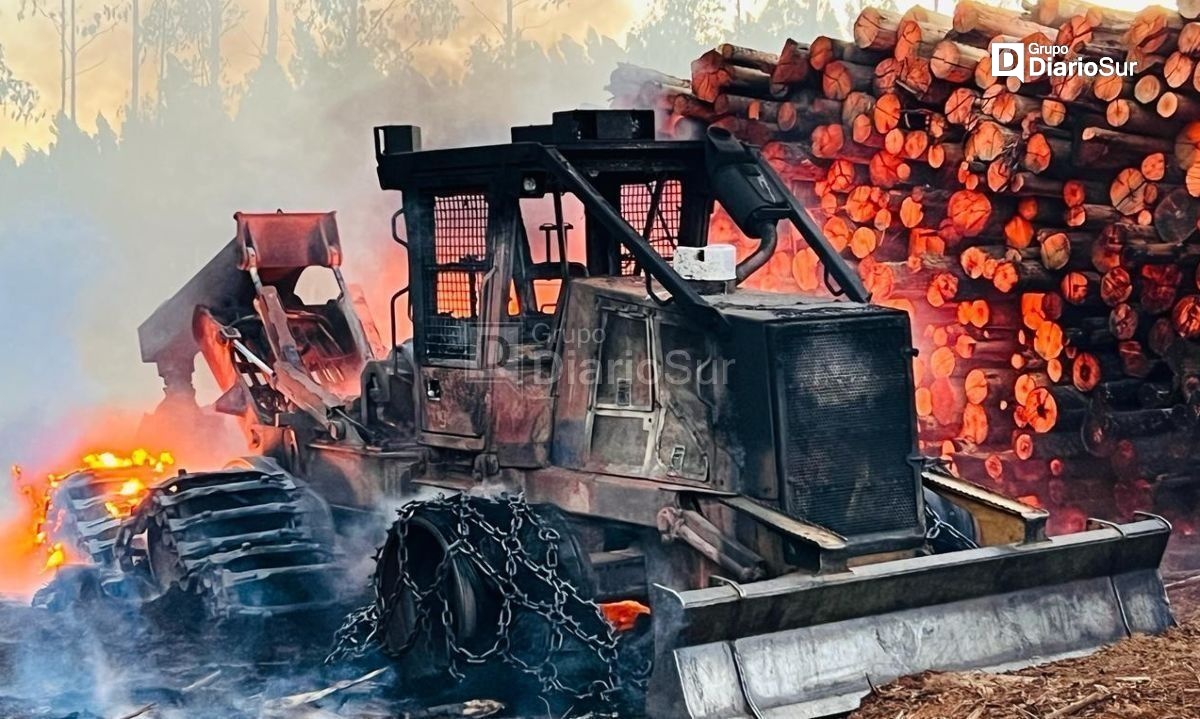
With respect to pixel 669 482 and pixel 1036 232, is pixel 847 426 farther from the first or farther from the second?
pixel 1036 232

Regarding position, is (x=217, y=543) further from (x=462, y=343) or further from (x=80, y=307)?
(x=80, y=307)

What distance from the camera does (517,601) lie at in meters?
7.33

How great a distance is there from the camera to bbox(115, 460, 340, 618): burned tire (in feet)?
28.2

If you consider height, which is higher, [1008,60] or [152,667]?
[1008,60]

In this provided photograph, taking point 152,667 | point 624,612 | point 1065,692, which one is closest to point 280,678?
point 152,667

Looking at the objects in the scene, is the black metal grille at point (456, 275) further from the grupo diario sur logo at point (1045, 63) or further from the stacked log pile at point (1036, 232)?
the grupo diario sur logo at point (1045, 63)

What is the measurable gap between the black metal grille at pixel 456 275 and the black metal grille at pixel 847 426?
198 cm

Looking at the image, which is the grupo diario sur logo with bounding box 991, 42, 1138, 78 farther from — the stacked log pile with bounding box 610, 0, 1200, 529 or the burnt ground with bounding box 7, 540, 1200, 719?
the burnt ground with bounding box 7, 540, 1200, 719

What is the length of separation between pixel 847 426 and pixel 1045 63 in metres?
4.64

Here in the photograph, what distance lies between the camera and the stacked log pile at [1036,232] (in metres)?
10.3

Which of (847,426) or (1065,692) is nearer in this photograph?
(1065,692)

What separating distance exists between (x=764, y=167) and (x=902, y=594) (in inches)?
96.8

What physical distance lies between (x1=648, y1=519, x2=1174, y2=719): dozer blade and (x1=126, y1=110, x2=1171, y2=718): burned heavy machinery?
1cm

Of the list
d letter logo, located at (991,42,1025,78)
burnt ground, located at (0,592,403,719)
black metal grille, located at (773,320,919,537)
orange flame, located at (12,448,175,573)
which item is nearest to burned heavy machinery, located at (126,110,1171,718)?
black metal grille, located at (773,320,919,537)
